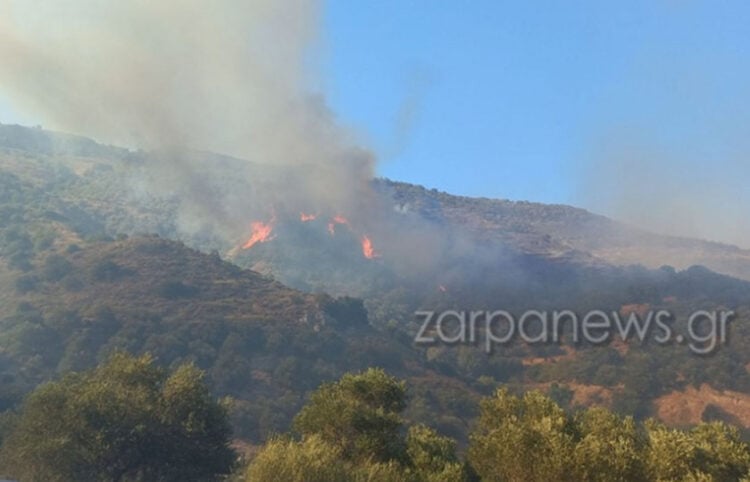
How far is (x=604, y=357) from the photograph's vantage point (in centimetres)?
12800

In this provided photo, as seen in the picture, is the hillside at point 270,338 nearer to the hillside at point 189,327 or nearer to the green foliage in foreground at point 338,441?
the hillside at point 189,327

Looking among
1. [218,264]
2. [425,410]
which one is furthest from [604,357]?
[218,264]

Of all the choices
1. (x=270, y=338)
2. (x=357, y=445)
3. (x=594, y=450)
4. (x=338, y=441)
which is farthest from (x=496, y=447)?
(x=270, y=338)

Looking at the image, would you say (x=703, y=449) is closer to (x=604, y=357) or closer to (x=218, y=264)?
(x=604, y=357)

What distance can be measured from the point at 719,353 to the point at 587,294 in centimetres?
5122

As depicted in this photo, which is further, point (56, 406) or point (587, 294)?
point (587, 294)

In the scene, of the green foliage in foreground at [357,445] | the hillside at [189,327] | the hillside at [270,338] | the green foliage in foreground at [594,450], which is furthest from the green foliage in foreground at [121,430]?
the hillside at [270,338]

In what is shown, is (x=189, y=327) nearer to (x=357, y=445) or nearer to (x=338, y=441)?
(x=338, y=441)

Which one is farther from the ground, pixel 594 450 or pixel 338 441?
pixel 594 450

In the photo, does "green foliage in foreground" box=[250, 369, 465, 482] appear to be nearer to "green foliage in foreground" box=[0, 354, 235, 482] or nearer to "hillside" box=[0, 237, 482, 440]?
"green foliage in foreground" box=[0, 354, 235, 482]

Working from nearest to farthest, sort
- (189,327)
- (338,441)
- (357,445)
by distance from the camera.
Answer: (357,445), (338,441), (189,327)

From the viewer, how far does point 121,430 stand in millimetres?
42344

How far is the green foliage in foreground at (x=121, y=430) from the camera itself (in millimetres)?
39875

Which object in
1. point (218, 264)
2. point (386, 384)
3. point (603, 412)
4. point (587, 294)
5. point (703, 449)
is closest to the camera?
point (703, 449)
